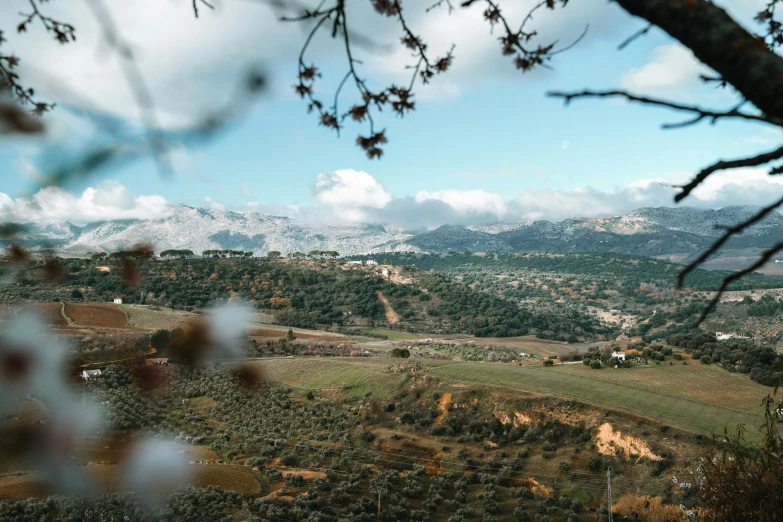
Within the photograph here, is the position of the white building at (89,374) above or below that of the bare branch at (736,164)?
below

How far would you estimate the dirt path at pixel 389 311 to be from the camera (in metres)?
88.8

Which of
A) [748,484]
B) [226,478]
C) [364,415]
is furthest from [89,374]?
[364,415]

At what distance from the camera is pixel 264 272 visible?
304 feet

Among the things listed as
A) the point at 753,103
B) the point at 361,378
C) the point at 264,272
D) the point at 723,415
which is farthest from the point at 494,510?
the point at 264,272

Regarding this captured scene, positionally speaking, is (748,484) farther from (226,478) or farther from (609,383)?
(609,383)

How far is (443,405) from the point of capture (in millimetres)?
32031

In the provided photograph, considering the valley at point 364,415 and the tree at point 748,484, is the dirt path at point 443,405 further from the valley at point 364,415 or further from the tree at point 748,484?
the tree at point 748,484

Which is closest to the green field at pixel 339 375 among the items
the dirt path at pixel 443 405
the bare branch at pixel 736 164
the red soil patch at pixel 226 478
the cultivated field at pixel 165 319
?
the dirt path at pixel 443 405

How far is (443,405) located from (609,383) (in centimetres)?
1127

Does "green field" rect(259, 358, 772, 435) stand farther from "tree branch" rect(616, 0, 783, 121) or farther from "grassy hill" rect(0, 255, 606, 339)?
"grassy hill" rect(0, 255, 606, 339)

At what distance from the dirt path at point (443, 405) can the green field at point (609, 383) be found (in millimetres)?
1987

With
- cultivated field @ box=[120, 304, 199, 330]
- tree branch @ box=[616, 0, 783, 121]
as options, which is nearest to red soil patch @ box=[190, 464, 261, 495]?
cultivated field @ box=[120, 304, 199, 330]

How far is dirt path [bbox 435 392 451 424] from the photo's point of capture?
30844 millimetres

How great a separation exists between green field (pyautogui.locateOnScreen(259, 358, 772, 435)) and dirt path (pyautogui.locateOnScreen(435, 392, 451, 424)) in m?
1.99
